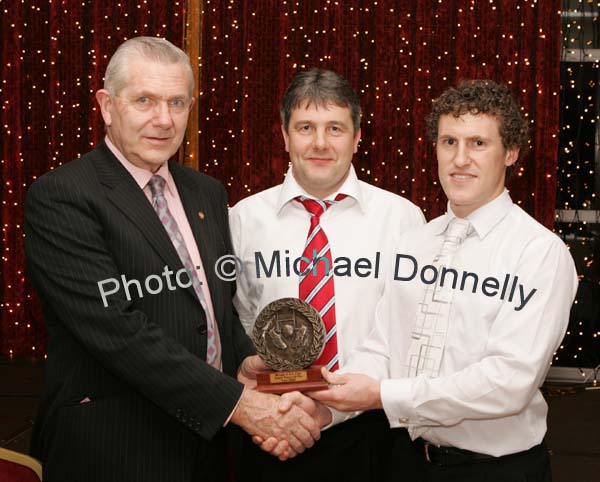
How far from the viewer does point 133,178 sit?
2041 mm

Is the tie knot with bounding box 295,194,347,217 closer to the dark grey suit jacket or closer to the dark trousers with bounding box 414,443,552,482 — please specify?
the dark grey suit jacket

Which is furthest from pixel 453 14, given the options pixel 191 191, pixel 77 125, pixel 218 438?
pixel 218 438

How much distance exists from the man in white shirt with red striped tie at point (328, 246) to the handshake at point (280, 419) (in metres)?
0.14

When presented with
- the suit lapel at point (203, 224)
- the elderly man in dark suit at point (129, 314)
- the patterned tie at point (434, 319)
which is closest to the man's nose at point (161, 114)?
the elderly man in dark suit at point (129, 314)

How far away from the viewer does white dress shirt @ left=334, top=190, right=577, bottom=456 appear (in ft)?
5.89

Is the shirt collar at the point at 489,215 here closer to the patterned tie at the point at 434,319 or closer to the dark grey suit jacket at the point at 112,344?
the patterned tie at the point at 434,319

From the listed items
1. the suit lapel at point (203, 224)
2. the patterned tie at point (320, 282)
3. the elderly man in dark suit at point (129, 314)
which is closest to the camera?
the elderly man in dark suit at point (129, 314)

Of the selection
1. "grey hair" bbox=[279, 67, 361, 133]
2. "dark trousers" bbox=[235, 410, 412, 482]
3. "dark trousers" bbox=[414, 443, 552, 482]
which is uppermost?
"grey hair" bbox=[279, 67, 361, 133]

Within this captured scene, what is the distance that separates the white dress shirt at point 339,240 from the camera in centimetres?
222

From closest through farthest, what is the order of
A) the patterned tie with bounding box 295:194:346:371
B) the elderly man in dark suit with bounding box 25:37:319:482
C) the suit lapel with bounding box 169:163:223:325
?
1. the elderly man in dark suit with bounding box 25:37:319:482
2. the suit lapel with bounding box 169:163:223:325
3. the patterned tie with bounding box 295:194:346:371

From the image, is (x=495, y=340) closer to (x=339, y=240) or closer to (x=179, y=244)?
(x=339, y=240)

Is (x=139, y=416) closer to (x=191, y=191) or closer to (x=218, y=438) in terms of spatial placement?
(x=218, y=438)

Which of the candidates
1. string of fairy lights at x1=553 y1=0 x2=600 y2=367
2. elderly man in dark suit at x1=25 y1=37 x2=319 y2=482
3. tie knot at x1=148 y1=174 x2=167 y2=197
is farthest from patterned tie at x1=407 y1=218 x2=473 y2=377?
string of fairy lights at x1=553 y1=0 x2=600 y2=367

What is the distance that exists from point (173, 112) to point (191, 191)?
267mm
